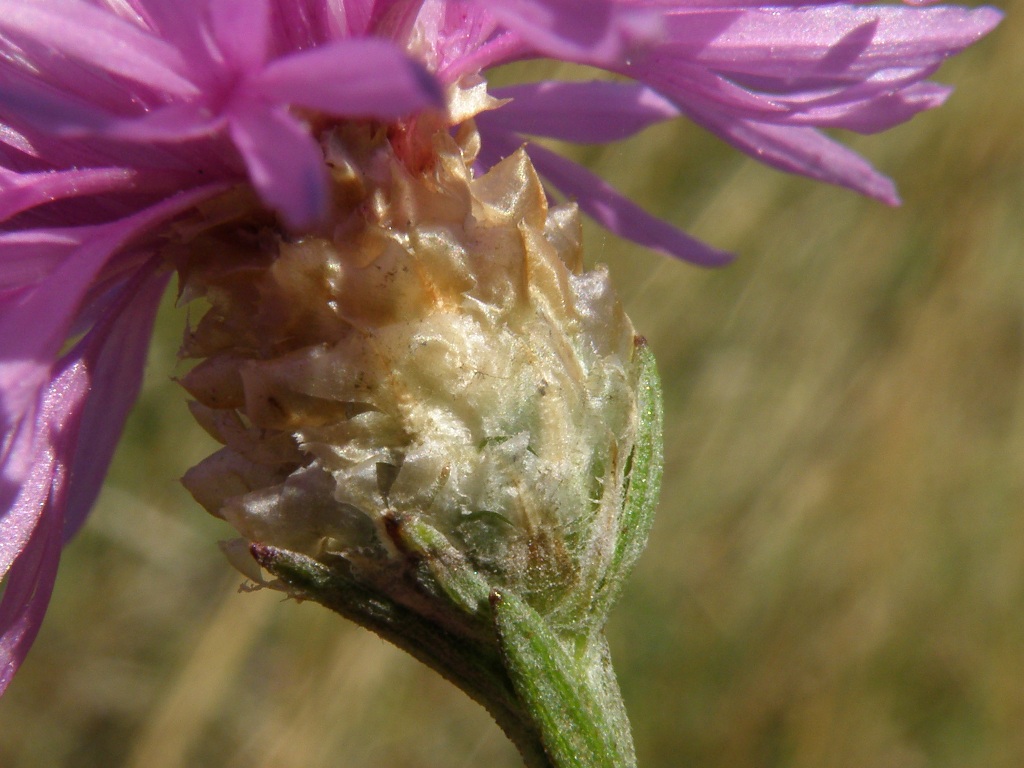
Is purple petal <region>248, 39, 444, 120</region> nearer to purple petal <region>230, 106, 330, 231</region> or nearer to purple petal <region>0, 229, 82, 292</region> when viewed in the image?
purple petal <region>230, 106, 330, 231</region>

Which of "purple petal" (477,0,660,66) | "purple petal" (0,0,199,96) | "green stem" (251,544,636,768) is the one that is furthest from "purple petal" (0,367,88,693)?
"purple petal" (477,0,660,66)

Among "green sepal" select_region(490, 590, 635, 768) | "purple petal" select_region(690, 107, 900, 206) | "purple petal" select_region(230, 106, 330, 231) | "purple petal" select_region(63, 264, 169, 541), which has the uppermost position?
"purple petal" select_region(230, 106, 330, 231)

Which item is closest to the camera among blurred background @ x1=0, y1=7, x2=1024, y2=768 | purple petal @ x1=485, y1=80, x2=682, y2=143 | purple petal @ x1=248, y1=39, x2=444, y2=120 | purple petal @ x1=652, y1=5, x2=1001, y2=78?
purple petal @ x1=248, y1=39, x2=444, y2=120

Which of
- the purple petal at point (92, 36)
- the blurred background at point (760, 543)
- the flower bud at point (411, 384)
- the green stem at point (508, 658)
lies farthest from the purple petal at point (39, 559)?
the blurred background at point (760, 543)

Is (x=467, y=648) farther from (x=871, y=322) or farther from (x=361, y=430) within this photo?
(x=871, y=322)

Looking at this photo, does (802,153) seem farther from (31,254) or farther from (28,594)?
(28,594)

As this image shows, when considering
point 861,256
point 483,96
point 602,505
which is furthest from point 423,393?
point 861,256

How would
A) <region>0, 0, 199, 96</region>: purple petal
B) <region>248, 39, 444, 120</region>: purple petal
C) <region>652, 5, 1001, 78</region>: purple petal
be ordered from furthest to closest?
<region>652, 5, 1001, 78</region>: purple petal < <region>0, 0, 199, 96</region>: purple petal < <region>248, 39, 444, 120</region>: purple petal

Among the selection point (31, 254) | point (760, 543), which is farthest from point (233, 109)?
point (760, 543)
